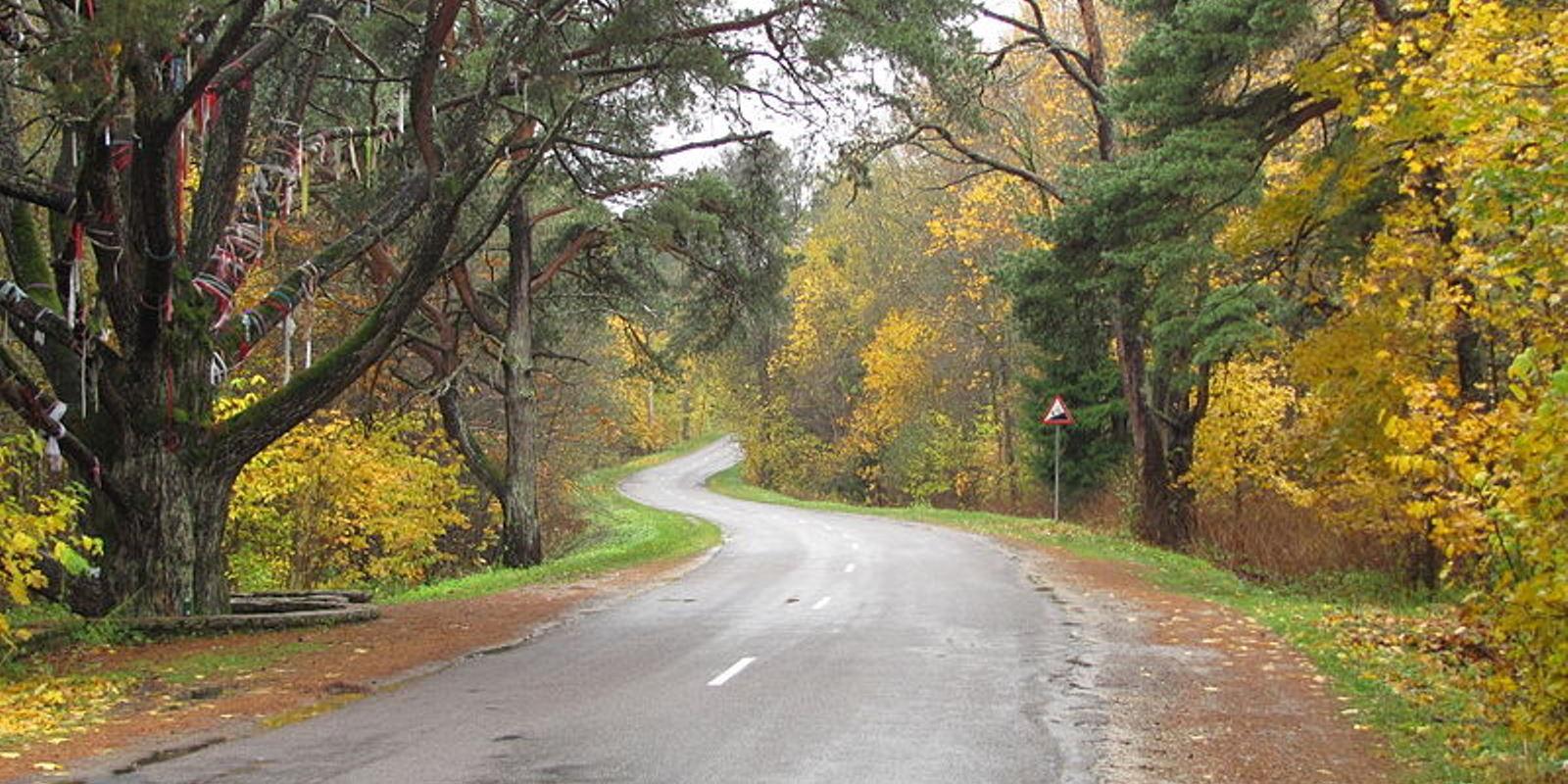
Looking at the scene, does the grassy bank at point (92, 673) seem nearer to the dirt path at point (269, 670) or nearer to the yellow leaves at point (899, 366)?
the dirt path at point (269, 670)

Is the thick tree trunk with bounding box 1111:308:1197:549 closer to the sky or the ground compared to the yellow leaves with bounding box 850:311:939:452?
closer to the ground

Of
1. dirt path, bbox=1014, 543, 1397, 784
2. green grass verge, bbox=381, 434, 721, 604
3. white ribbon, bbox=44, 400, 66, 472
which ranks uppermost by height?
white ribbon, bbox=44, 400, 66, 472

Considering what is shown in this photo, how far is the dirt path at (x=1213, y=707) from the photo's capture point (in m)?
7.91

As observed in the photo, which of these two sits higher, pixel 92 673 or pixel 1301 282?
pixel 1301 282

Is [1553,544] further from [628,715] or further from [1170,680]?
[628,715]

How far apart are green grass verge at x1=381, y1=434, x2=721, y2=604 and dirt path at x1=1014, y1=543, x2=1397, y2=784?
1074 cm

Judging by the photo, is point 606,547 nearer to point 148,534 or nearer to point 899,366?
point 148,534

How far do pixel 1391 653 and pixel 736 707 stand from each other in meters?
6.75

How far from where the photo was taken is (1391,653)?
1235 centimetres

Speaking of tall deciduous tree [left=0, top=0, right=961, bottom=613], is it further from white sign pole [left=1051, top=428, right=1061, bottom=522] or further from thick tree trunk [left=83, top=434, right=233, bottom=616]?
white sign pole [left=1051, top=428, right=1061, bottom=522]

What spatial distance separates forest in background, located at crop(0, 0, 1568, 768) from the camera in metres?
9.55

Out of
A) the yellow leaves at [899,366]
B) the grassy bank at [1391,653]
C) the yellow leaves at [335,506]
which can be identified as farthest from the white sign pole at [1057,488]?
the yellow leaves at [335,506]

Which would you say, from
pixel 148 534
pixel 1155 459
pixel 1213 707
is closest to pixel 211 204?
pixel 148 534

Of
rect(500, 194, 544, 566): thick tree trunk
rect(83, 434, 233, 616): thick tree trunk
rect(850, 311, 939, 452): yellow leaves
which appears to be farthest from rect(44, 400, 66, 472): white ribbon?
rect(850, 311, 939, 452): yellow leaves
